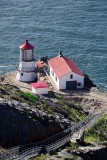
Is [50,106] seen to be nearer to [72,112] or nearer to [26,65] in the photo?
[72,112]

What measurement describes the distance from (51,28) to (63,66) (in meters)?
46.9

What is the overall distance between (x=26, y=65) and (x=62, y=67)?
519 centimetres

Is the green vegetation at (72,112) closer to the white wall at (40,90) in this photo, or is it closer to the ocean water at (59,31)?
the white wall at (40,90)

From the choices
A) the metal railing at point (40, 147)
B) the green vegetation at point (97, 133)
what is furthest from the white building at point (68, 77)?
the metal railing at point (40, 147)

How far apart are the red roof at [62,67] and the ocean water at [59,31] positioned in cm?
1285

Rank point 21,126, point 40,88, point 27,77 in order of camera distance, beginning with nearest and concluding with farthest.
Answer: point 21,126, point 40,88, point 27,77

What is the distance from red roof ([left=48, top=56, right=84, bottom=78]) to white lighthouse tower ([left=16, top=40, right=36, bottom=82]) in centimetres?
317

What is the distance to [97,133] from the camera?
5550 centimetres

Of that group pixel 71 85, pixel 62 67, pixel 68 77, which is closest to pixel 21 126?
pixel 68 77

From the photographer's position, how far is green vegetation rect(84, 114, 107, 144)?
53625mm

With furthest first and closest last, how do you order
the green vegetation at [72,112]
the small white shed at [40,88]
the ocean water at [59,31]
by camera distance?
the ocean water at [59,31] < the small white shed at [40,88] < the green vegetation at [72,112]

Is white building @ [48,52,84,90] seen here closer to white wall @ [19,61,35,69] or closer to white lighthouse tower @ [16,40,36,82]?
white wall @ [19,61,35,69]

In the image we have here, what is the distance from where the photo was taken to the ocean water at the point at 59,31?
4382 inches

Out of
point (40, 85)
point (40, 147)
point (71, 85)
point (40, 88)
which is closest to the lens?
point (40, 147)
